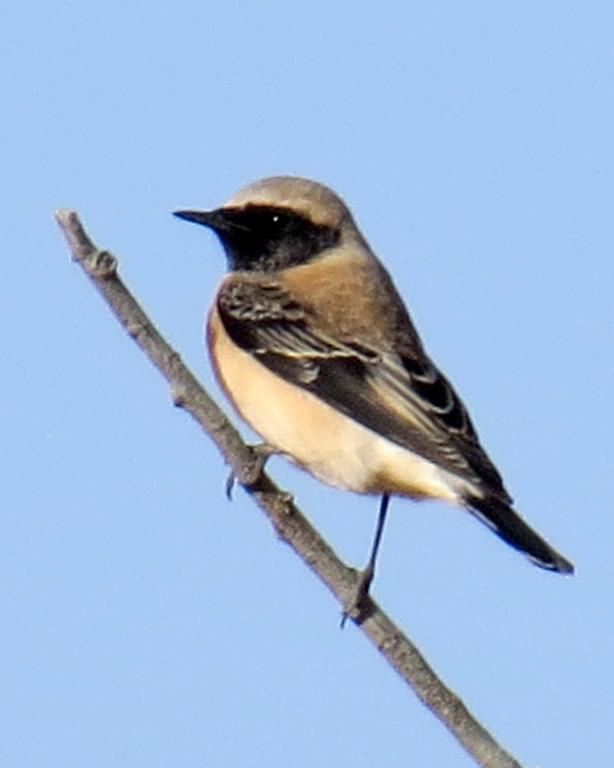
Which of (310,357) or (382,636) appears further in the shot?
(310,357)

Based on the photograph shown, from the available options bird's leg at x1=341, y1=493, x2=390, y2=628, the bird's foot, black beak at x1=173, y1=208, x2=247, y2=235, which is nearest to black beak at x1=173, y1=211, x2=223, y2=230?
black beak at x1=173, y1=208, x2=247, y2=235

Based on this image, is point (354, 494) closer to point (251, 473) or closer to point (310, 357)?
point (310, 357)

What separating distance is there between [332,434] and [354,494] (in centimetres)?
31

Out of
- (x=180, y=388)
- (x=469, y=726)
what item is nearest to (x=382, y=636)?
(x=469, y=726)

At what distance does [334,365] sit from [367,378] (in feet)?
0.76

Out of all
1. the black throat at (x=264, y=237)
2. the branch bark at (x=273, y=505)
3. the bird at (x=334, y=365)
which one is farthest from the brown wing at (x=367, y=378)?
the branch bark at (x=273, y=505)

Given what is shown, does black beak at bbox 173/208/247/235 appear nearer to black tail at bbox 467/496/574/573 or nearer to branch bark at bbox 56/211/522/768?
black tail at bbox 467/496/574/573

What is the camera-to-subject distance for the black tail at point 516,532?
6.54 meters

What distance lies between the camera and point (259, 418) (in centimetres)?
838

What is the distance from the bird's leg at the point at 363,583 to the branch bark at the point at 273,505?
1.5 inches

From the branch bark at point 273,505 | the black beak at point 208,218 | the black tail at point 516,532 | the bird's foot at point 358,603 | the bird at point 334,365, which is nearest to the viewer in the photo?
the branch bark at point 273,505

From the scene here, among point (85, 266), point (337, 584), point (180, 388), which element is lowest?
point (337, 584)

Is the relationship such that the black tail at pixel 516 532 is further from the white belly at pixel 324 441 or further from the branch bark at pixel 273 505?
the branch bark at pixel 273 505

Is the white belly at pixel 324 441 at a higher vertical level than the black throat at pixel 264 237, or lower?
lower
